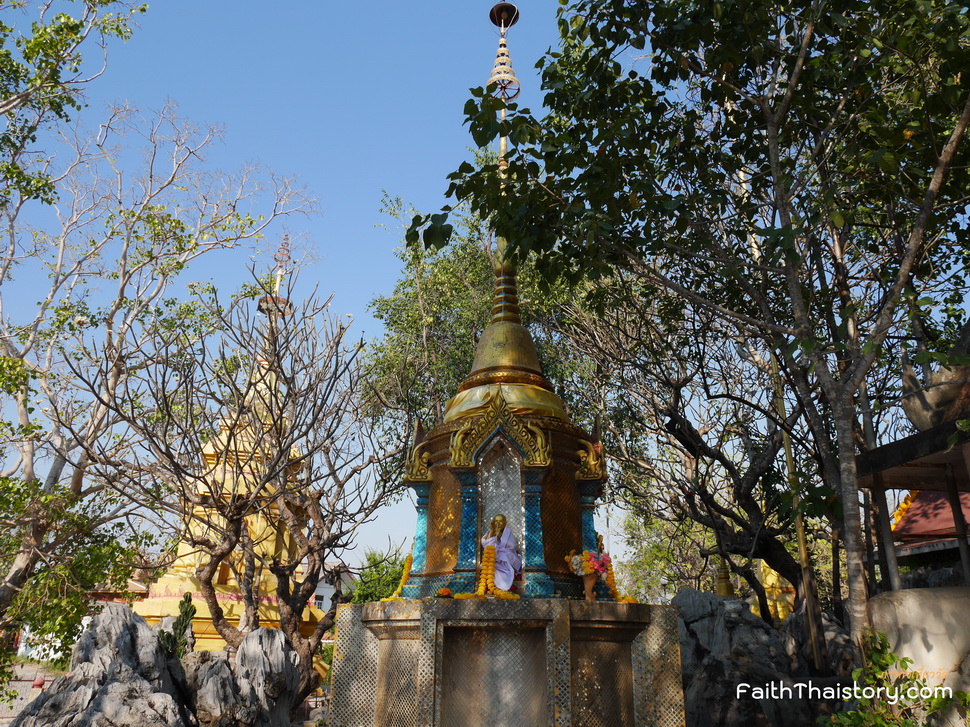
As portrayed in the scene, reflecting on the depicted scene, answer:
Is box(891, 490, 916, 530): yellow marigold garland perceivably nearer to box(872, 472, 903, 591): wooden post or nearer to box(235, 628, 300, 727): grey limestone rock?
box(872, 472, 903, 591): wooden post

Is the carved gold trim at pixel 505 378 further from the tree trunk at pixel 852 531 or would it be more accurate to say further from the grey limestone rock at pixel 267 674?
the grey limestone rock at pixel 267 674

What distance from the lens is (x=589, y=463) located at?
33.9 feet

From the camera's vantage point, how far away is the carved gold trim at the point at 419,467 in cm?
1064

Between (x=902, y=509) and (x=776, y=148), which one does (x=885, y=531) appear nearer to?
(x=776, y=148)

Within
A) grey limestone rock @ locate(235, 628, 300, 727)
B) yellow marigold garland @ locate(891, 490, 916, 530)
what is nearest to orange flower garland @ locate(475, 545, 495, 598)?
grey limestone rock @ locate(235, 628, 300, 727)

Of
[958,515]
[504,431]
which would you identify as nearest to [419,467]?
[504,431]

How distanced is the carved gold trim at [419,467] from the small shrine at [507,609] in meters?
0.02

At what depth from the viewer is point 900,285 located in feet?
22.6

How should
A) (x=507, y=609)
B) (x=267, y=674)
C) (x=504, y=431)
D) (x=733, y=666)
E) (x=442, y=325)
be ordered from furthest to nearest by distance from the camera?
1. (x=442, y=325)
2. (x=733, y=666)
3. (x=267, y=674)
4. (x=504, y=431)
5. (x=507, y=609)

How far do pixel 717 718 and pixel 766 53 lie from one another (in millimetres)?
9747

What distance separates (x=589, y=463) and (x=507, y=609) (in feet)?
9.38

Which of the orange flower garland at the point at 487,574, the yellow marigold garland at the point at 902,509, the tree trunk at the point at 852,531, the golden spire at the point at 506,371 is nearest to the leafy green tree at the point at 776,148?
the tree trunk at the point at 852,531

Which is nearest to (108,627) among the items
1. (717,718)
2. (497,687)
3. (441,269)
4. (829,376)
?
(497,687)

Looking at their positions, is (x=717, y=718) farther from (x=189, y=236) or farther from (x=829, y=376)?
(x=189, y=236)
